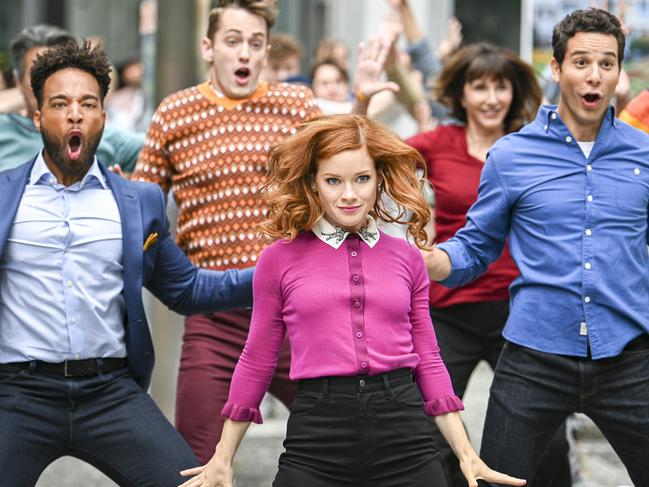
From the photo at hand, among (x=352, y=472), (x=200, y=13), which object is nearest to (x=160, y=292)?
(x=352, y=472)

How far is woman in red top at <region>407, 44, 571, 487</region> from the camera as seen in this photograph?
19.5 feet

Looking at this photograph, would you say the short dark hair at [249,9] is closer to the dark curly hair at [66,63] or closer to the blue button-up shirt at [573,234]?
the dark curly hair at [66,63]

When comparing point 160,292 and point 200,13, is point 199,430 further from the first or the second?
point 200,13

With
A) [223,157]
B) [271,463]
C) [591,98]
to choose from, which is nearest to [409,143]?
[223,157]

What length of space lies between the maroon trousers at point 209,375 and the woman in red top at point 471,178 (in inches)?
33.2

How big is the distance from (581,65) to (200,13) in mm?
4121

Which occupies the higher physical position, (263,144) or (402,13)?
(402,13)

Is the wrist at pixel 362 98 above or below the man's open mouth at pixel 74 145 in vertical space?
above

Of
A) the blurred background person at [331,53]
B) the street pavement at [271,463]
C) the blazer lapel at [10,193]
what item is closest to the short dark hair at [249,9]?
the blazer lapel at [10,193]

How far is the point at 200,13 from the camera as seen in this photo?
859 cm

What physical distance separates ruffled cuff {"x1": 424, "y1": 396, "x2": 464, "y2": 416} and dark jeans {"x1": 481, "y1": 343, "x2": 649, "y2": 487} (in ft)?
1.86

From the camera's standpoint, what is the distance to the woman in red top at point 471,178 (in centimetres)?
596

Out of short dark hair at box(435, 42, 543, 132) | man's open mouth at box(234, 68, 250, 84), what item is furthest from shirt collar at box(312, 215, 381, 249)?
short dark hair at box(435, 42, 543, 132)

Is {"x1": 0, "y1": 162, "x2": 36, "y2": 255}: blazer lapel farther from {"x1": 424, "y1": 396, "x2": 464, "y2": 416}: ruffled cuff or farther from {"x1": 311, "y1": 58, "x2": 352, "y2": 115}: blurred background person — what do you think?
{"x1": 311, "y1": 58, "x2": 352, "y2": 115}: blurred background person
